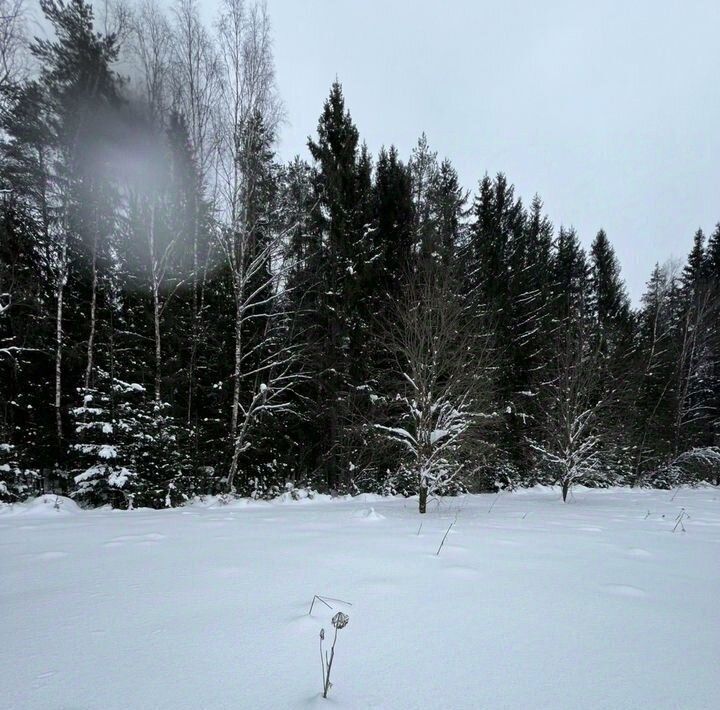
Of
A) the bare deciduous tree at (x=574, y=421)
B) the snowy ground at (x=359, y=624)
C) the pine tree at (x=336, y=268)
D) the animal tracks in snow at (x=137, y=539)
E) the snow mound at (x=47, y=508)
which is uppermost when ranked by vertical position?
the pine tree at (x=336, y=268)

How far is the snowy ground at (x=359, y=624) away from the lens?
4.91 feet

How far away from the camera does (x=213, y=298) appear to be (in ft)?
43.2

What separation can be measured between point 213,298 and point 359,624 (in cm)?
1267

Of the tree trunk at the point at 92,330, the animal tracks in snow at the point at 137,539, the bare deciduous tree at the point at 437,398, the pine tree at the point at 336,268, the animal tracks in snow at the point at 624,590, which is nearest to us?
the animal tracks in snow at the point at 624,590

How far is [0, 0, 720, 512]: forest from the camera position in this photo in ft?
28.0

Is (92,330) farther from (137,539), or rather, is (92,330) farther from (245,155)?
(137,539)

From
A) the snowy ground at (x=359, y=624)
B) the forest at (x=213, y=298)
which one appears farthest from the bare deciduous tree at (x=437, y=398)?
the snowy ground at (x=359, y=624)

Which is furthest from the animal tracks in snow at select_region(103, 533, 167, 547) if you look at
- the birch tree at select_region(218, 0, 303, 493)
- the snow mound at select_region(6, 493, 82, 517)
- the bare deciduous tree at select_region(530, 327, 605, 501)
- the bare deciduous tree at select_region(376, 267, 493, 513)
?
the bare deciduous tree at select_region(530, 327, 605, 501)

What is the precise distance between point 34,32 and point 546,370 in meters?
18.7

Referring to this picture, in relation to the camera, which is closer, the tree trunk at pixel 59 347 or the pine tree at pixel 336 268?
the tree trunk at pixel 59 347

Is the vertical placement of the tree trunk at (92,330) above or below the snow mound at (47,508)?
above

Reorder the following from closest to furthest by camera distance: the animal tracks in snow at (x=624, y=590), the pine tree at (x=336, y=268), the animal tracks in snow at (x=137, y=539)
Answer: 1. the animal tracks in snow at (x=624, y=590)
2. the animal tracks in snow at (x=137, y=539)
3. the pine tree at (x=336, y=268)

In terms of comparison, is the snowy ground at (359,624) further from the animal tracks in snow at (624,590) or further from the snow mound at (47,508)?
the snow mound at (47,508)

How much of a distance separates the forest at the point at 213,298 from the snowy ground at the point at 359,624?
4.17 meters
